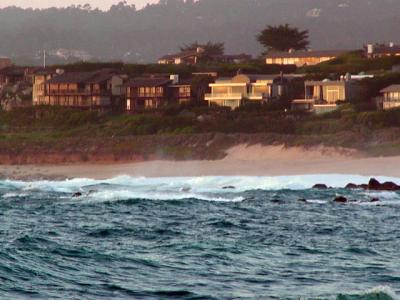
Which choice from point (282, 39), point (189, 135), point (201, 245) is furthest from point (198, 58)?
point (201, 245)

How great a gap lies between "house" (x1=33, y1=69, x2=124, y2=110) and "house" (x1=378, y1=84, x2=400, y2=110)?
19824 millimetres

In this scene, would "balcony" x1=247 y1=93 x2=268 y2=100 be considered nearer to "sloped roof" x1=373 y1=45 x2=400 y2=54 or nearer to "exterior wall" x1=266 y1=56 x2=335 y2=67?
"exterior wall" x1=266 y1=56 x2=335 y2=67

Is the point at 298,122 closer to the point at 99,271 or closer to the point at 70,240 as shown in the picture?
the point at 70,240

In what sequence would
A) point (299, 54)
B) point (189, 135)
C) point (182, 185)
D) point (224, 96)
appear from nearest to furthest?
point (182, 185) → point (189, 135) → point (224, 96) → point (299, 54)

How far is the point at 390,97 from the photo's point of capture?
80188mm

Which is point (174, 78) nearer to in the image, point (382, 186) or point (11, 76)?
point (11, 76)

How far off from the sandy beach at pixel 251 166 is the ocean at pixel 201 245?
7.38m

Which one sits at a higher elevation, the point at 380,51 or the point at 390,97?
the point at 380,51

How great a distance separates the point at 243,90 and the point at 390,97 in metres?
12.4

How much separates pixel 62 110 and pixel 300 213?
164 feet

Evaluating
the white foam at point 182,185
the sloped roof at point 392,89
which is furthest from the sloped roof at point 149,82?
the white foam at point 182,185

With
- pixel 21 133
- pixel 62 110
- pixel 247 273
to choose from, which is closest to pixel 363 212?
pixel 247 273

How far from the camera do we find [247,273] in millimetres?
24812

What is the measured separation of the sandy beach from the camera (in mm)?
57094
